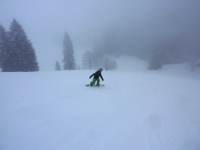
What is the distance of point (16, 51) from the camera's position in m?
23.4

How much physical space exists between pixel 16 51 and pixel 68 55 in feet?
49.4

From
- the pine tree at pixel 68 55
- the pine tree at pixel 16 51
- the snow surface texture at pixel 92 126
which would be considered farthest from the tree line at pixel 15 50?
the snow surface texture at pixel 92 126

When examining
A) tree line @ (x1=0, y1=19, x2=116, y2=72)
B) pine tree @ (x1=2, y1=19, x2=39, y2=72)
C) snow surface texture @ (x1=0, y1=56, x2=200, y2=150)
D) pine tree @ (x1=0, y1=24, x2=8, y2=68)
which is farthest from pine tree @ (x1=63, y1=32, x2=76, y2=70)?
snow surface texture @ (x1=0, y1=56, x2=200, y2=150)

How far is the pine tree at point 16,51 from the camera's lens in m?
23.3

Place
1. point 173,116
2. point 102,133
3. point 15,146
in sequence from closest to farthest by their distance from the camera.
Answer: point 15,146
point 102,133
point 173,116

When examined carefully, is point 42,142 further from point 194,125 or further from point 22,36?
point 22,36

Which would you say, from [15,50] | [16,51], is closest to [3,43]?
[15,50]

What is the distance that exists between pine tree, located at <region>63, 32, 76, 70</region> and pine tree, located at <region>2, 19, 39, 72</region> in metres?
12.6

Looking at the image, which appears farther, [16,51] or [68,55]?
[68,55]

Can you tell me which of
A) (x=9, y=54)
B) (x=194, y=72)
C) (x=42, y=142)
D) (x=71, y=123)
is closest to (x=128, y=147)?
(x=71, y=123)

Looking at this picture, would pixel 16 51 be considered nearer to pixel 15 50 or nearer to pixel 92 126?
pixel 15 50

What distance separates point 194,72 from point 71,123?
69194mm

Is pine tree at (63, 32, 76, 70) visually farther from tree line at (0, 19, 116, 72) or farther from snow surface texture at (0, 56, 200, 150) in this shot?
snow surface texture at (0, 56, 200, 150)

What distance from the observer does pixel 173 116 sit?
17.3 ft
